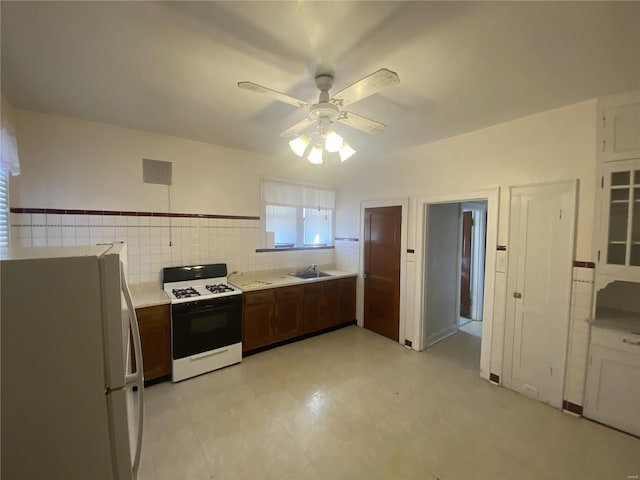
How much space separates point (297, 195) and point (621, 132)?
11.2 feet

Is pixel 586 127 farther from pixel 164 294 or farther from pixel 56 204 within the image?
pixel 56 204

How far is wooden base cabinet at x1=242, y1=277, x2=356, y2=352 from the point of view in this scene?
324cm

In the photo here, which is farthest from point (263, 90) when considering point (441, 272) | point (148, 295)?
point (441, 272)

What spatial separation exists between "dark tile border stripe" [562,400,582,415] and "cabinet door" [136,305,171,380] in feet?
12.2

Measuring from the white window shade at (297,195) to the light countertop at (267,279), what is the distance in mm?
1050

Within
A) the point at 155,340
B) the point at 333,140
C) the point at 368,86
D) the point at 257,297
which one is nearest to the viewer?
the point at 368,86

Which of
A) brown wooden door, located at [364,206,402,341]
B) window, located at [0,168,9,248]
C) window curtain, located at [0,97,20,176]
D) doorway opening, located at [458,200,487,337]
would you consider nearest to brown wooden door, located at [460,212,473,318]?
doorway opening, located at [458,200,487,337]

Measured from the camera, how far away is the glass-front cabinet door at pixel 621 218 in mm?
2002

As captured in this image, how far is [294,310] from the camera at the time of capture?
3.60m

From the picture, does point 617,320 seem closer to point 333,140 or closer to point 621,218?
point 621,218

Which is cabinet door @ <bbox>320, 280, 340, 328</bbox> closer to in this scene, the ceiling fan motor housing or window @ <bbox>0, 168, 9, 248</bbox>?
the ceiling fan motor housing

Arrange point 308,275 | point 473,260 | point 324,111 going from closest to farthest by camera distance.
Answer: point 324,111
point 308,275
point 473,260

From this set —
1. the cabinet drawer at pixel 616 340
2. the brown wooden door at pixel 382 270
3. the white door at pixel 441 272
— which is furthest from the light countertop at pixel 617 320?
the brown wooden door at pixel 382 270

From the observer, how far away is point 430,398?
249 cm
